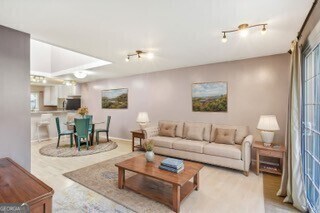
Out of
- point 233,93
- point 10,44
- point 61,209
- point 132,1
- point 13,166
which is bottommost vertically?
point 61,209

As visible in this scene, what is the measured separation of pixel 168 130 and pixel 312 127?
10.0 feet

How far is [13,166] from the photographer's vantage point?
170 centimetres

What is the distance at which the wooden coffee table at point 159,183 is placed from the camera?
2166 mm

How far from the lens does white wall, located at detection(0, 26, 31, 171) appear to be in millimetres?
2230

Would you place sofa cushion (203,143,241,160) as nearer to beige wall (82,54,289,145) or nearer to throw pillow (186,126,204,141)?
throw pillow (186,126,204,141)

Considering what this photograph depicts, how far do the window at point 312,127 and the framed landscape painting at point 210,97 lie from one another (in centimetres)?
195

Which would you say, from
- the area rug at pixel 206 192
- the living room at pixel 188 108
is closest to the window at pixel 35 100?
the living room at pixel 188 108

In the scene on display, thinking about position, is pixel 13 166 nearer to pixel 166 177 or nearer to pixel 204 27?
pixel 166 177

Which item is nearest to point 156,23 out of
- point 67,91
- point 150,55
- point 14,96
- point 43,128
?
point 150,55

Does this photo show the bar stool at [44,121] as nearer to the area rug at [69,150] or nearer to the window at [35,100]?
the area rug at [69,150]

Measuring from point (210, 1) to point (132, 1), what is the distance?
0.82m

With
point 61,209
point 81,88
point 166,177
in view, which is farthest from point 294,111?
point 81,88

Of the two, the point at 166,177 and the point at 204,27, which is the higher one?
the point at 204,27

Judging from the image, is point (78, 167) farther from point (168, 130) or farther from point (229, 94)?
point (229, 94)
